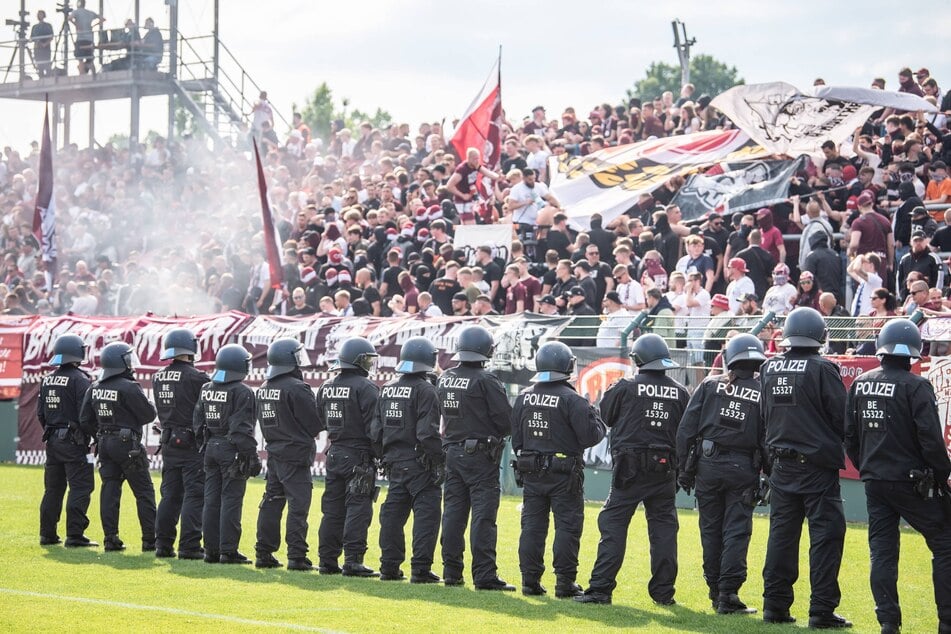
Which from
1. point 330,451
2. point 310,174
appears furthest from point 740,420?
point 310,174

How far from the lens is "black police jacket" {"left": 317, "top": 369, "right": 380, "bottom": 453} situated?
12664 mm

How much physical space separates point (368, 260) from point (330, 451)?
10.1 meters

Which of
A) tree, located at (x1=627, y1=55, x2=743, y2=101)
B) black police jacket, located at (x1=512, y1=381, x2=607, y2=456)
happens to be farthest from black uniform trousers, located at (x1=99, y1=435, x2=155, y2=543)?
tree, located at (x1=627, y1=55, x2=743, y2=101)

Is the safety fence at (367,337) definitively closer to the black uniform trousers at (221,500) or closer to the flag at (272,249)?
the flag at (272,249)

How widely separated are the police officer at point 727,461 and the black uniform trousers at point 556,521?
0.99 meters

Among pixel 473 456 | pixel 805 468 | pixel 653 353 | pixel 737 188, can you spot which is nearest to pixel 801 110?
pixel 737 188

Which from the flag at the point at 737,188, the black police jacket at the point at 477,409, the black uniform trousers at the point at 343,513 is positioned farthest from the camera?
the flag at the point at 737,188

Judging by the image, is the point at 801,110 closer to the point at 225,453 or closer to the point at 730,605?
the point at 225,453

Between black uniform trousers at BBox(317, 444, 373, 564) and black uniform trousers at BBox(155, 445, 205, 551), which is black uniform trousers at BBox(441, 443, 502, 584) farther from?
black uniform trousers at BBox(155, 445, 205, 551)

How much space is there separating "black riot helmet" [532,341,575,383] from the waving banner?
10654mm

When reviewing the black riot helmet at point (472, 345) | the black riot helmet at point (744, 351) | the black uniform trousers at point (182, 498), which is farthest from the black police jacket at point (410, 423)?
the black riot helmet at point (744, 351)

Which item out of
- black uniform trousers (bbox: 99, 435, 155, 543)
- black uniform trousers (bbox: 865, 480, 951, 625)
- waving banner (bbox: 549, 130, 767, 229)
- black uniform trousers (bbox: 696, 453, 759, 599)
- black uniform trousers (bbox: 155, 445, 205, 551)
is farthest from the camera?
waving banner (bbox: 549, 130, 767, 229)

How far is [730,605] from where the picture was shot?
34.9 ft

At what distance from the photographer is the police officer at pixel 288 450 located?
1284 cm
